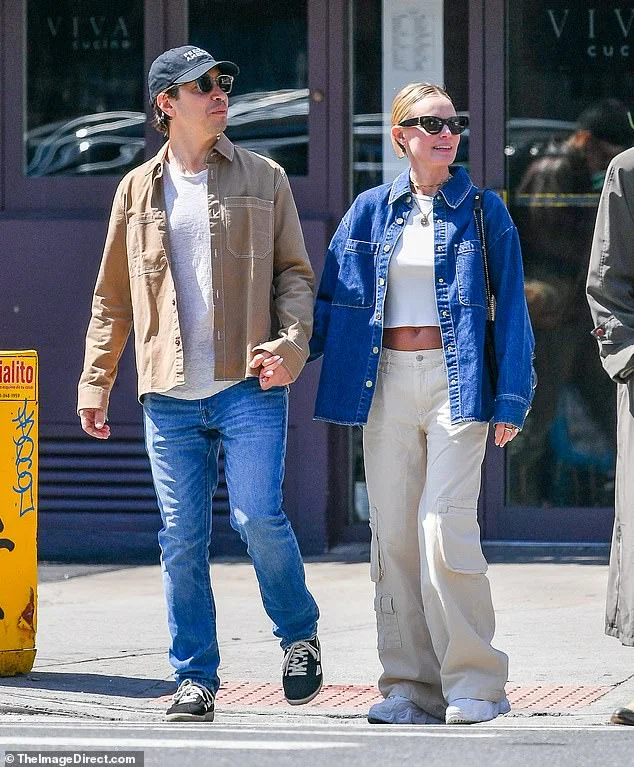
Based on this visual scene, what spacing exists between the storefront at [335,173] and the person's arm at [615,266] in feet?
13.0

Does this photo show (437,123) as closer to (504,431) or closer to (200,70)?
(200,70)

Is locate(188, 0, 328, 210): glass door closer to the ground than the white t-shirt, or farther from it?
farther from it

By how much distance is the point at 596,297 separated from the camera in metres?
5.94

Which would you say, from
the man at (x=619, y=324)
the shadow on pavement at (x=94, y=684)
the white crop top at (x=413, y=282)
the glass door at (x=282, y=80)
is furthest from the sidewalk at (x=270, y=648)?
the glass door at (x=282, y=80)

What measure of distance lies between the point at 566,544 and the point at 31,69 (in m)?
4.20

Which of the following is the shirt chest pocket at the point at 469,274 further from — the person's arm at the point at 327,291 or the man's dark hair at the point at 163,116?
the man's dark hair at the point at 163,116

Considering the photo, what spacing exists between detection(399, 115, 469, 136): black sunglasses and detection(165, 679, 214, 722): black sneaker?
6.54ft

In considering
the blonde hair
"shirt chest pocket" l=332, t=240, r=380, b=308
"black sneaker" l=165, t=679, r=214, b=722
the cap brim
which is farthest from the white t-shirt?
"black sneaker" l=165, t=679, r=214, b=722

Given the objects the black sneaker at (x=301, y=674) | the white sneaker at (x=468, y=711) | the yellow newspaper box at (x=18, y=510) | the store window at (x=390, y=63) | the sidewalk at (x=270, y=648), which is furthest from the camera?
the store window at (x=390, y=63)

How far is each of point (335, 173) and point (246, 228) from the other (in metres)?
4.27

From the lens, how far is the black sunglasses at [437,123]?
5.78m

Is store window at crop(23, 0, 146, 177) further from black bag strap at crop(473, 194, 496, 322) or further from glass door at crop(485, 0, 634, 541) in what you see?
black bag strap at crop(473, 194, 496, 322)

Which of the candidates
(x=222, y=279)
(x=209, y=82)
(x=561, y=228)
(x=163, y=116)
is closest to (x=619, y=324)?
(x=222, y=279)

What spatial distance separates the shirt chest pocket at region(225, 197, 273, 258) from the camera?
576 centimetres
